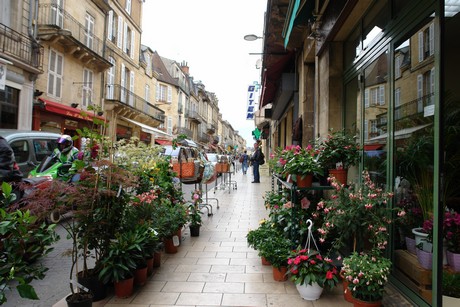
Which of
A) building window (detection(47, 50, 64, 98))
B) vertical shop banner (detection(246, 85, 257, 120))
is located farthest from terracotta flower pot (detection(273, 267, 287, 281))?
vertical shop banner (detection(246, 85, 257, 120))

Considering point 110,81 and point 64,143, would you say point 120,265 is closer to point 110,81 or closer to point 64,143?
point 64,143

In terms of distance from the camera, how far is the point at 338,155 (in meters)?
3.93

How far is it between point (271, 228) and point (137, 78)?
2567 cm

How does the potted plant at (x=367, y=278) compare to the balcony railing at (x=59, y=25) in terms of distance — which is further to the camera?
the balcony railing at (x=59, y=25)

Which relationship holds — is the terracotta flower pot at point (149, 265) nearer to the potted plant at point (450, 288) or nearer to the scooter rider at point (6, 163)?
the scooter rider at point (6, 163)

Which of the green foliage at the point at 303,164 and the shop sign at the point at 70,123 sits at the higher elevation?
the shop sign at the point at 70,123

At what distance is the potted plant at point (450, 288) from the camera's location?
2.75 metres

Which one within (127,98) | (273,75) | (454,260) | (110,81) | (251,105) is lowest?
(454,260)

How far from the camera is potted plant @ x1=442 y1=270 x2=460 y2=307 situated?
275 cm

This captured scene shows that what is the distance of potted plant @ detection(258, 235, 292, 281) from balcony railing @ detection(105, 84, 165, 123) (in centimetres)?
2021

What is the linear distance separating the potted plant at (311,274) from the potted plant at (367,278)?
0.27 m

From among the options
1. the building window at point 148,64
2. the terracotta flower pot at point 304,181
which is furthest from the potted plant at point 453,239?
the building window at point 148,64

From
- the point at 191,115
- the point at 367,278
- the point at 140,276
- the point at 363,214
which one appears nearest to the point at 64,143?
the point at 140,276

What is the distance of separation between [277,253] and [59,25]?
Result: 56.8ft
